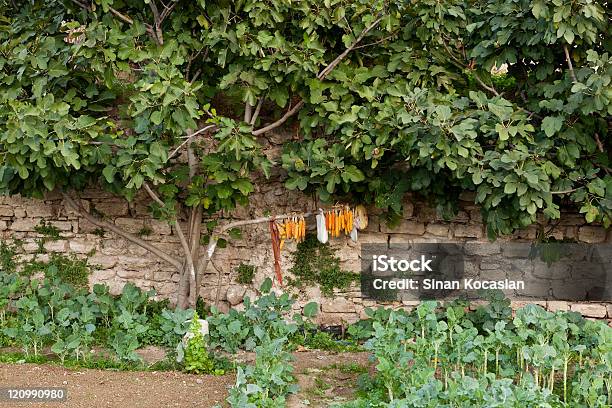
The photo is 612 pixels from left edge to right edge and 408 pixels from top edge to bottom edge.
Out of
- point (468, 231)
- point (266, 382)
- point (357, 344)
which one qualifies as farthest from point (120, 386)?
point (468, 231)

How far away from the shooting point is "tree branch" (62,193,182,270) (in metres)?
6.74

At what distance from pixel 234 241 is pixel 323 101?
1.63m

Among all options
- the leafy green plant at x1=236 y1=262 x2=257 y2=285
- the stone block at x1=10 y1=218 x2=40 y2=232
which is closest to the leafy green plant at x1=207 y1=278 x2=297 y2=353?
the leafy green plant at x1=236 y1=262 x2=257 y2=285

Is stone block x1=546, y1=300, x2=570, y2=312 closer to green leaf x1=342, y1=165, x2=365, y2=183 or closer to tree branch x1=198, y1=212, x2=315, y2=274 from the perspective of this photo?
green leaf x1=342, y1=165, x2=365, y2=183

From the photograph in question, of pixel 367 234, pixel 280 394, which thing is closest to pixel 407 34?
pixel 367 234

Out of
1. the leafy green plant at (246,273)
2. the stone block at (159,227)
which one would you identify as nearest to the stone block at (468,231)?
the leafy green plant at (246,273)

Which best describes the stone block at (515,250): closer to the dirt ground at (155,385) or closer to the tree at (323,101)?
the tree at (323,101)

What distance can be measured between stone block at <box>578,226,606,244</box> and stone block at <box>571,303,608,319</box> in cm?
57

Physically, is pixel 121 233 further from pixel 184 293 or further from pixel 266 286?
pixel 266 286

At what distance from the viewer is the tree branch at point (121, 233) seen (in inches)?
265

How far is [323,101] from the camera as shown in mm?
6121

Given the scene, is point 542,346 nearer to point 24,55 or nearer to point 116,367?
point 116,367

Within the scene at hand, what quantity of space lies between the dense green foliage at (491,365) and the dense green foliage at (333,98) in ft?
3.14

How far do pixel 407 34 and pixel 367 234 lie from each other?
181 cm
